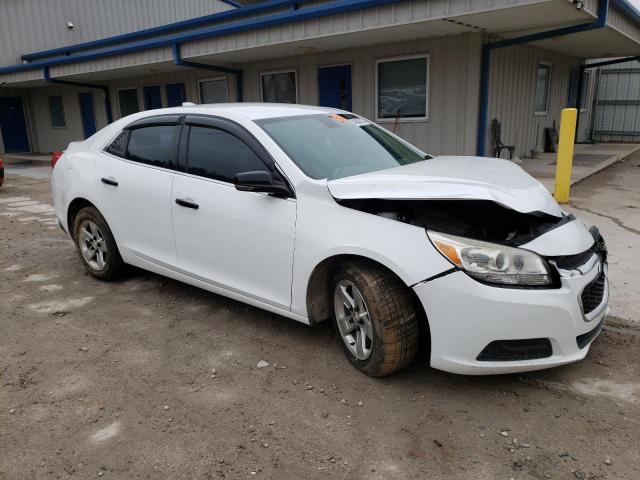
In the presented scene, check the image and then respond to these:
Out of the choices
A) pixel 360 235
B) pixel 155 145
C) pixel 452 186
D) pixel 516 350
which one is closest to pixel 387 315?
pixel 360 235

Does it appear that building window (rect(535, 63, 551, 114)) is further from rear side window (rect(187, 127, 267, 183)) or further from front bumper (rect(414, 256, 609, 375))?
front bumper (rect(414, 256, 609, 375))

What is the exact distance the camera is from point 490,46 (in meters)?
9.89

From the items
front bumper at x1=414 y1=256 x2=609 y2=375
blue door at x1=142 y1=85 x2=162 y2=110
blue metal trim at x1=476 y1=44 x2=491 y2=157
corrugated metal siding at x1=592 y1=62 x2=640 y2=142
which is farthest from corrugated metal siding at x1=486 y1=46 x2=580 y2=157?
blue door at x1=142 y1=85 x2=162 y2=110

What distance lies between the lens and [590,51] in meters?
14.8

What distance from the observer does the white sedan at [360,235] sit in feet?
9.00

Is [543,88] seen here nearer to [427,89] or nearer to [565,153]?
[427,89]

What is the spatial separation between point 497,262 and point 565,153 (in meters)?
5.77

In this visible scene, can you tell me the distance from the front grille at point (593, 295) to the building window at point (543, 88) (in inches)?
473

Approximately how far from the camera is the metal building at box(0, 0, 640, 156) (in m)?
9.00

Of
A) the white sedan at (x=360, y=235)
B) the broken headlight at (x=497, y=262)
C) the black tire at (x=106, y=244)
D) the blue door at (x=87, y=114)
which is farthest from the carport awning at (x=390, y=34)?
the black tire at (x=106, y=244)

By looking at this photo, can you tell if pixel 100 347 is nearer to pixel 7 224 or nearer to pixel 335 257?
pixel 335 257

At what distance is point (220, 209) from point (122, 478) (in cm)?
188

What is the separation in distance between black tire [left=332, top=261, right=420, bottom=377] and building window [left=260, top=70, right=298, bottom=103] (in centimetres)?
1055

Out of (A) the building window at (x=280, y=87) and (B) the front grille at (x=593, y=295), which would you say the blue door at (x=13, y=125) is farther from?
(B) the front grille at (x=593, y=295)
